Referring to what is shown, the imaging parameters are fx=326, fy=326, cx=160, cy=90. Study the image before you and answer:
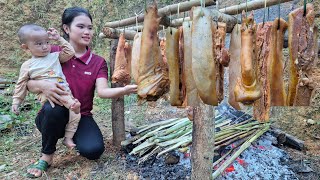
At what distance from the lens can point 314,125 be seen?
476cm

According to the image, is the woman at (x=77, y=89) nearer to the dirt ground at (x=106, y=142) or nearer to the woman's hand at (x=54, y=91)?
the woman's hand at (x=54, y=91)

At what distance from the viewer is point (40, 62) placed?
3.23 meters

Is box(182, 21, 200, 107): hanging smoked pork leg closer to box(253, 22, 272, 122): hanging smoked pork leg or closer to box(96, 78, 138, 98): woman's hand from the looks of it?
box(253, 22, 272, 122): hanging smoked pork leg

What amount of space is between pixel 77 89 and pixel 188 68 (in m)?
2.03

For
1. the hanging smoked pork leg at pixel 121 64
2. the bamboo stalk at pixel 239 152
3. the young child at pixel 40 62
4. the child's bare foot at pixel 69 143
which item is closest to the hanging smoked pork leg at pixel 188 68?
the hanging smoked pork leg at pixel 121 64

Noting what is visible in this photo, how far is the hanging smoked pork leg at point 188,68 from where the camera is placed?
1742 mm

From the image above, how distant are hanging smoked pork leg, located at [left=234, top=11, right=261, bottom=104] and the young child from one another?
188 cm

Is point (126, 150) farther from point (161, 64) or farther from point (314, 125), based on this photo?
point (314, 125)

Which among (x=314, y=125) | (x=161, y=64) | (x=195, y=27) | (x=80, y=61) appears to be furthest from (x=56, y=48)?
(x=314, y=125)

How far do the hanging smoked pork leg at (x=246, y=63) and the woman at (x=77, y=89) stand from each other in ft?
5.79

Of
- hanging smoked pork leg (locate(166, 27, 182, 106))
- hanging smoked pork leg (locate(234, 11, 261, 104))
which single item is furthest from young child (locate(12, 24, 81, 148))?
hanging smoked pork leg (locate(234, 11, 261, 104))

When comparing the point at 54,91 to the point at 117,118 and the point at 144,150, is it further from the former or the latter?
the point at 144,150

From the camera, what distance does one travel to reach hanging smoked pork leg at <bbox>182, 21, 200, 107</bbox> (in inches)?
68.6

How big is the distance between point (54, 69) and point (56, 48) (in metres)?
0.29
